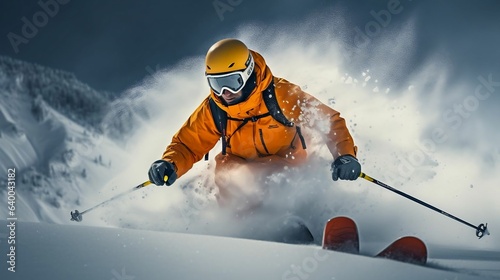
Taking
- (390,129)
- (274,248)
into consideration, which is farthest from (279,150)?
(390,129)

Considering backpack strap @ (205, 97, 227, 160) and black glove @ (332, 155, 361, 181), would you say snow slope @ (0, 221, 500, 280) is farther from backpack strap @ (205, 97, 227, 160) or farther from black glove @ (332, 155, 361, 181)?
backpack strap @ (205, 97, 227, 160)

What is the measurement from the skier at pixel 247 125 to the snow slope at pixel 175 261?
5.00 ft

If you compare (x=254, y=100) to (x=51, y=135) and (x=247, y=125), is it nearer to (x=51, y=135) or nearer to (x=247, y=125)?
(x=247, y=125)

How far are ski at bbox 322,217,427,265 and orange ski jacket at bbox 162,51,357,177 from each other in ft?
3.58

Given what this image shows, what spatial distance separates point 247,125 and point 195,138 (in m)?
0.59

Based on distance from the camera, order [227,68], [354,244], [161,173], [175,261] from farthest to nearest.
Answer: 1. [161,173]
2. [227,68]
3. [354,244]
4. [175,261]

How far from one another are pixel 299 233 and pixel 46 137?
11.7 m

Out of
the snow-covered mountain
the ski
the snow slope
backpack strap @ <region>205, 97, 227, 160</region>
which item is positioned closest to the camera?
the snow slope

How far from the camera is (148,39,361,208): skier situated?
4.78m

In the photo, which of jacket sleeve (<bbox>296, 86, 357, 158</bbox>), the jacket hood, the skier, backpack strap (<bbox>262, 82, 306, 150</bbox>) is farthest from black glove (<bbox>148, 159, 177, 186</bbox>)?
jacket sleeve (<bbox>296, 86, 357, 158</bbox>)

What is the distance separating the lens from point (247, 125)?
5.16 meters

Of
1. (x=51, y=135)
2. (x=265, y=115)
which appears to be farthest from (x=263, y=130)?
(x=51, y=135)

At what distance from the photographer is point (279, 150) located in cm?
530

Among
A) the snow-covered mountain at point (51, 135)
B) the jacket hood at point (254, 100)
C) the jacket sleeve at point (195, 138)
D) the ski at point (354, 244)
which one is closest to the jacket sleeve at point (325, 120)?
the jacket hood at point (254, 100)
